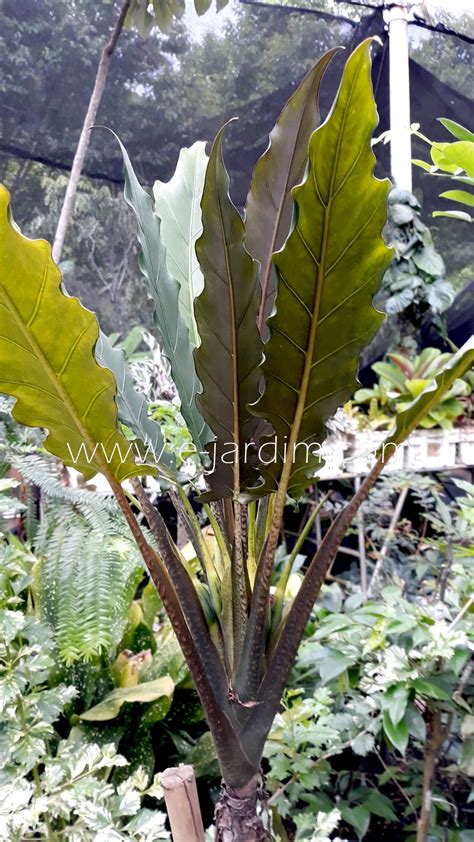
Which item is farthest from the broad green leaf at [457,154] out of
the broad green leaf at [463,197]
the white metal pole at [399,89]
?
the white metal pole at [399,89]

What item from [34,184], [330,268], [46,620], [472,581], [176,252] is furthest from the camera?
[34,184]

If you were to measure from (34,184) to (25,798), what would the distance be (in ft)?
6.23

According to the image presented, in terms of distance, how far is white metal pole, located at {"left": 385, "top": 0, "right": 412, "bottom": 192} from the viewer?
1.81 meters

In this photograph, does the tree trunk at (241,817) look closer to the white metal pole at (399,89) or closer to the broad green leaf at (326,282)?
the broad green leaf at (326,282)

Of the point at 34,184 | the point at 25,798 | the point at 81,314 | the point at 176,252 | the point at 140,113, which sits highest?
the point at 140,113

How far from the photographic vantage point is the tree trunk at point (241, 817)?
1.64ft

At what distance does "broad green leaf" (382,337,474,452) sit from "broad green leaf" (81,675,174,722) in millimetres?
728

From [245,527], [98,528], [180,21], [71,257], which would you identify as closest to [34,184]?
[71,257]

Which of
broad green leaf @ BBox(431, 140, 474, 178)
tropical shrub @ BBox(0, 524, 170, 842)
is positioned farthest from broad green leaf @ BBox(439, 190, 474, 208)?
tropical shrub @ BBox(0, 524, 170, 842)

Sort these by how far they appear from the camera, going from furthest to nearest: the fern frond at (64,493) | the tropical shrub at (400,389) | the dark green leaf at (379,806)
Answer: the tropical shrub at (400,389)
the fern frond at (64,493)
the dark green leaf at (379,806)

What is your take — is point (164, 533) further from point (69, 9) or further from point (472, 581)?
point (69, 9)

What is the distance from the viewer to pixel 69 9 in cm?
179

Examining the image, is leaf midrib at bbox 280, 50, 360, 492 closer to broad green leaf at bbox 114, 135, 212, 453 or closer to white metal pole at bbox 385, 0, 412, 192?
Answer: broad green leaf at bbox 114, 135, 212, 453

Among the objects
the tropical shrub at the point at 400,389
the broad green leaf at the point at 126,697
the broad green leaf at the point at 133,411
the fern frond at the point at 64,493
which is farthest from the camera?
the tropical shrub at the point at 400,389
